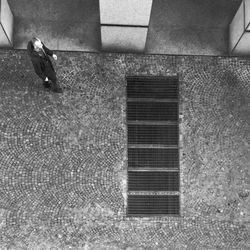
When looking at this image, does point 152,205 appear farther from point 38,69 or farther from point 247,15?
point 247,15

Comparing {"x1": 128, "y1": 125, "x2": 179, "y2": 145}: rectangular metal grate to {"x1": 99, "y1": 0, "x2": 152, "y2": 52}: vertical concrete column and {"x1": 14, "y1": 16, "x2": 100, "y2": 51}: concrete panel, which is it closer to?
{"x1": 99, "y1": 0, "x2": 152, "y2": 52}: vertical concrete column

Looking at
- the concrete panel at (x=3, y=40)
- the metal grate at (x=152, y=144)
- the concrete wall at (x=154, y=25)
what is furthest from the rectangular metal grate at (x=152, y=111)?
the concrete panel at (x=3, y=40)

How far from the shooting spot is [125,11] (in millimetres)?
7164

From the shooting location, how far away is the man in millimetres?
6719

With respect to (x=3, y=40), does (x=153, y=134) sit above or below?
below

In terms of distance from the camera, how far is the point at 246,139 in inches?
316

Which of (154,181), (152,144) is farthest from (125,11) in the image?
(154,181)

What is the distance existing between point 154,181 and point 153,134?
3.05 feet

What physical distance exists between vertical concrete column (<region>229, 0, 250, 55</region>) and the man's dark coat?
3.57 m

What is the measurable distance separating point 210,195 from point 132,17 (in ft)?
12.0

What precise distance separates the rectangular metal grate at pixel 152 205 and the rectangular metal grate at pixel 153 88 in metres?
2.00

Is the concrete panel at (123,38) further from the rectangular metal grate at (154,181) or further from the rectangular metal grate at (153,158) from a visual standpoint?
the rectangular metal grate at (154,181)

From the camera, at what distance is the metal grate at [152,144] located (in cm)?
795

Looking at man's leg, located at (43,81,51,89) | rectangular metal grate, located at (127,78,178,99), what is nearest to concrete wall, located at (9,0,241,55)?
rectangular metal grate, located at (127,78,178,99)
